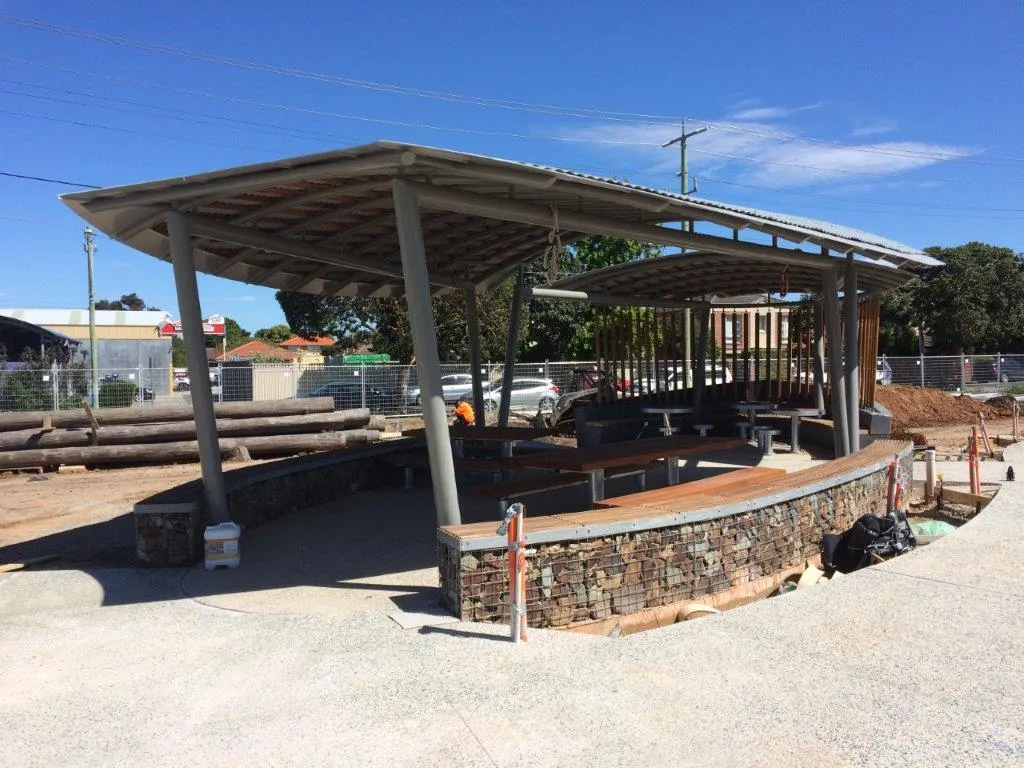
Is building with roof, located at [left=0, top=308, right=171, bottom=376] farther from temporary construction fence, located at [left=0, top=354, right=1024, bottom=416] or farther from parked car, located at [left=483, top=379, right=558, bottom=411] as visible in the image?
parked car, located at [left=483, top=379, right=558, bottom=411]

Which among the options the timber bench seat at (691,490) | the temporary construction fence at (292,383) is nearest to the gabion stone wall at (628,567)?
the timber bench seat at (691,490)

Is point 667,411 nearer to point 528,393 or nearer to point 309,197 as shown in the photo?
point 309,197

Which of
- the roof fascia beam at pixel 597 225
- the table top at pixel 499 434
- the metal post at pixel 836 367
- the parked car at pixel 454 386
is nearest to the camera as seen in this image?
the roof fascia beam at pixel 597 225

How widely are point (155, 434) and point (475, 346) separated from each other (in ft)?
25.7

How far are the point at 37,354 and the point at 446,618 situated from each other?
2953cm

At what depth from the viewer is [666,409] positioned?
14.4 m

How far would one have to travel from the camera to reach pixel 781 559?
704 cm

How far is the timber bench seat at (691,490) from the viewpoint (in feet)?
22.5

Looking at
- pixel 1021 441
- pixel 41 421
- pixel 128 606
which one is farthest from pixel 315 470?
pixel 1021 441

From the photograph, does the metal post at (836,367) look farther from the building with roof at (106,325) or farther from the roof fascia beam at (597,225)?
the building with roof at (106,325)

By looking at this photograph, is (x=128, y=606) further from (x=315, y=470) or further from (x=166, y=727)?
(x=315, y=470)

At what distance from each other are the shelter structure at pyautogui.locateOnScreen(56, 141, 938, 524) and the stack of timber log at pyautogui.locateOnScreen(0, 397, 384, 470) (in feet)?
18.8

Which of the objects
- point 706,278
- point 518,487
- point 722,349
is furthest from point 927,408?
point 518,487

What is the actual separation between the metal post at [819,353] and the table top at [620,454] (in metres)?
5.06
